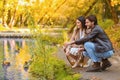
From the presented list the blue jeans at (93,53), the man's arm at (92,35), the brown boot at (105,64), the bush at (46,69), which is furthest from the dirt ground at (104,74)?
the man's arm at (92,35)

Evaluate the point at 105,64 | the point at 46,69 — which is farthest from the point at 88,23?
the point at 46,69

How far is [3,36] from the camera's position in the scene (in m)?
26.5

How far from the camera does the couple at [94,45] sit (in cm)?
874

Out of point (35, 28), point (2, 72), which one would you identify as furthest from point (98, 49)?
point (2, 72)

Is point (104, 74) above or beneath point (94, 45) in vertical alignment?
beneath

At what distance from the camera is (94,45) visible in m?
8.72

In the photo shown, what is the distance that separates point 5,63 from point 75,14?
15.7m

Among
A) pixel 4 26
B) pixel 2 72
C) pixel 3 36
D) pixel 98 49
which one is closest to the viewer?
pixel 98 49

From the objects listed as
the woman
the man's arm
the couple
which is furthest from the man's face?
the woman

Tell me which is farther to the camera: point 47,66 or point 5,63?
point 5,63

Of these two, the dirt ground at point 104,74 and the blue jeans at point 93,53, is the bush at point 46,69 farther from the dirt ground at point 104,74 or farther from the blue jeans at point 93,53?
the blue jeans at point 93,53

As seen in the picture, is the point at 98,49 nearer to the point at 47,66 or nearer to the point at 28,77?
the point at 47,66

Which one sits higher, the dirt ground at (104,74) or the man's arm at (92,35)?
the man's arm at (92,35)

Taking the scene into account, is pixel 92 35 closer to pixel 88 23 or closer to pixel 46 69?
pixel 88 23
